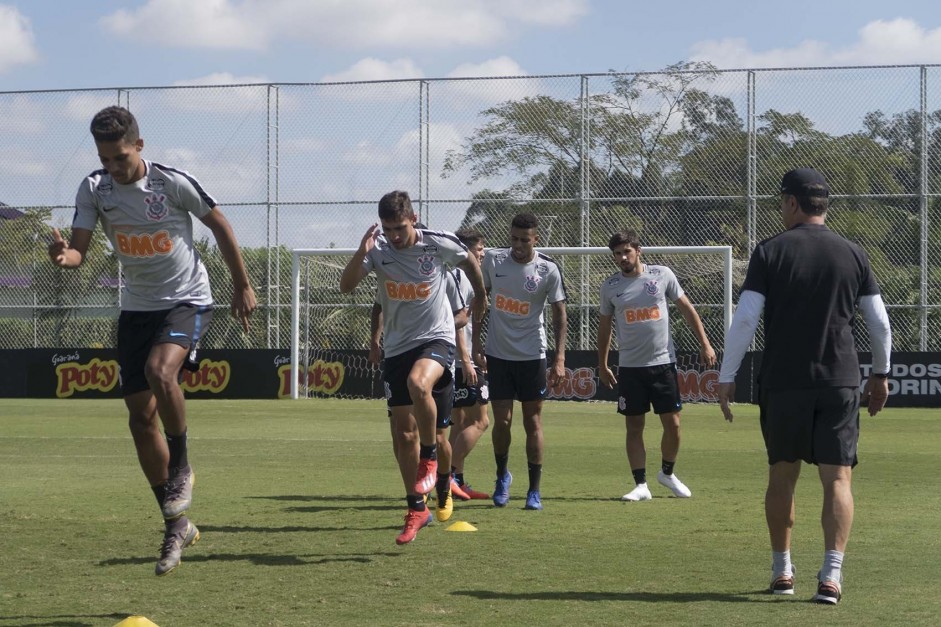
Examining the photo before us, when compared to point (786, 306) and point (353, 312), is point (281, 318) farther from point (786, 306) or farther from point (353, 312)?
point (786, 306)

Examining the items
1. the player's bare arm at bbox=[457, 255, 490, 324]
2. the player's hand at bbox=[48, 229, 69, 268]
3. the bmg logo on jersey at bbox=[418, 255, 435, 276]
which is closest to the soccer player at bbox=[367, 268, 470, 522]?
the player's bare arm at bbox=[457, 255, 490, 324]

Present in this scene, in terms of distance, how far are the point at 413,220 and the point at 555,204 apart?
763 inches

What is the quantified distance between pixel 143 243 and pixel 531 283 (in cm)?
414

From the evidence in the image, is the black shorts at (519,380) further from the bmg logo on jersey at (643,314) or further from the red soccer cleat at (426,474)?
the red soccer cleat at (426,474)

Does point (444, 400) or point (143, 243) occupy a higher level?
point (143, 243)

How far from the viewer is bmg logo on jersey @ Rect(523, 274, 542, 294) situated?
33.4 ft

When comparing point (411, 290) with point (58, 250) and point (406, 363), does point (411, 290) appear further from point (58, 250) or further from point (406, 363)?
point (58, 250)

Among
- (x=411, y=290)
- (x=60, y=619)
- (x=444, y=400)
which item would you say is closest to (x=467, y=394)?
(x=444, y=400)

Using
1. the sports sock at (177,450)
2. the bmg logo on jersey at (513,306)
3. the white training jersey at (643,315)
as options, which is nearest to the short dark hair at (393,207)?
the sports sock at (177,450)

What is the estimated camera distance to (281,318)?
27.6 metres

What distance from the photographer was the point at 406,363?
8055 mm

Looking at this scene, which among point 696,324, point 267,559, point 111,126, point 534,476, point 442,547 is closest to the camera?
point 111,126

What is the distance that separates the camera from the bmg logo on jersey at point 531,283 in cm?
1017

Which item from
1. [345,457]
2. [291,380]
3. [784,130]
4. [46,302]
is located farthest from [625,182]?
[345,457]
